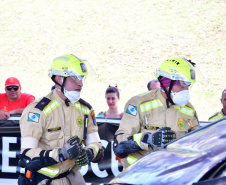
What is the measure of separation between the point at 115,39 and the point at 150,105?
64.2 ft

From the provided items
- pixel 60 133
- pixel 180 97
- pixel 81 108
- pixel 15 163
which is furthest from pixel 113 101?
pixel 60 133

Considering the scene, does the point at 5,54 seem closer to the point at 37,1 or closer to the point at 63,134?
the point at 37,1

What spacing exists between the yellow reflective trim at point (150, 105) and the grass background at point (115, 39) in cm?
1300

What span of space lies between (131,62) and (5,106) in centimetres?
1419

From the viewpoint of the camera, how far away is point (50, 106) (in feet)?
15.6

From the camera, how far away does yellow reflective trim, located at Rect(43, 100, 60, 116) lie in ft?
15.4

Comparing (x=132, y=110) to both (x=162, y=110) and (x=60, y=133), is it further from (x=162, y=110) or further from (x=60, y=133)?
(x=60, y=133)

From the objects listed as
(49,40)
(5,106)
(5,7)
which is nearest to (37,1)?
(5,7)

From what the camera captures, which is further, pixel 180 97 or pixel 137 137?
pixel 180 97

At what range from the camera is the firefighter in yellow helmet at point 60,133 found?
4.48 meters

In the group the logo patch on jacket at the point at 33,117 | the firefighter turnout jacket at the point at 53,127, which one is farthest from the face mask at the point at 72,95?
the logo patch on jacket at the point at 33,117

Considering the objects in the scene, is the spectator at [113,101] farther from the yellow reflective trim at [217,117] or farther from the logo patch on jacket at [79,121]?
the logo patch on jacket at [79,121]

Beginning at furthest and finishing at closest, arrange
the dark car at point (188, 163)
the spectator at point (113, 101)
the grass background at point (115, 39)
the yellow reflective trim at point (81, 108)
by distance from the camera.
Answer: the grass background at point (115, 39) < the spectator at point (113, 101) < the yellow reflective trim at point (81, 108) < the dark car at point (188, 163)

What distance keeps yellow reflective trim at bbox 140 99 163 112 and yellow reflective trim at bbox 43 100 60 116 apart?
0.92 metres
